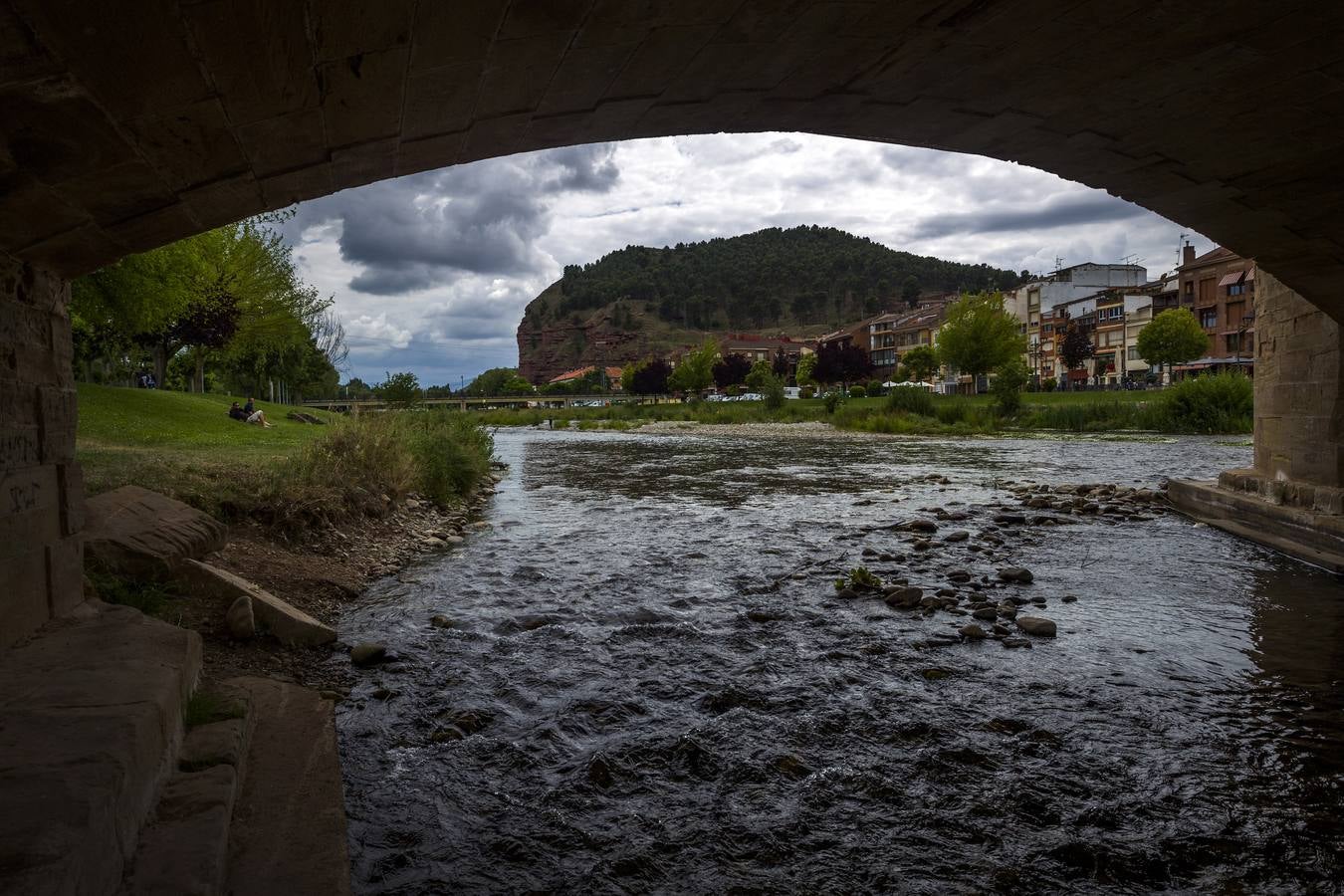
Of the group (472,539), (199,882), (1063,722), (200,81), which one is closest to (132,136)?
(200,81)

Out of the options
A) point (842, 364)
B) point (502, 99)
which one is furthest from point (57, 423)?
point (842, 364)

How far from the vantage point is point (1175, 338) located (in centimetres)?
5488

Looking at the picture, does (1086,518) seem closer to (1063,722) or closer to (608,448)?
(1063,722)

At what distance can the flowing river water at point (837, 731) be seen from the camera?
3.17 m

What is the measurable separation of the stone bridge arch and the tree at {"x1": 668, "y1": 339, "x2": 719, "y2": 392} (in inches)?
3282

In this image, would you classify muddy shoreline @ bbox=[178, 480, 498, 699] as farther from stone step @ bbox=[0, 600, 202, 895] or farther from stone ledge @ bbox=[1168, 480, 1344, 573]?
stone ledge @ bbox=[1168, 480, 1344, 573]

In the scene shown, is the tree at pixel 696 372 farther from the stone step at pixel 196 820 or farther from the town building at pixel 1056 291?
the stone step at pixel 196 820

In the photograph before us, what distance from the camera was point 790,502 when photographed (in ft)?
46.9

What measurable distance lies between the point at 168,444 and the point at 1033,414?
124 ft

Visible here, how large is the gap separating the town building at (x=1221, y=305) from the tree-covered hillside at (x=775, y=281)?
71417 mm

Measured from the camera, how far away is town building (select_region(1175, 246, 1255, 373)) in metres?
55.4

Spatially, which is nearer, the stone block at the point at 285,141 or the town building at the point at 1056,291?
the stone block at the point at 285,141

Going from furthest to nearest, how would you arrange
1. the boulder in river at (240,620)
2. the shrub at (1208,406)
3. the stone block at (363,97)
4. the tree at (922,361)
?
the tree at (922,361)
the shrub at (1208,406)
the boulder in river at (240,620)
the stone block at (363,97)

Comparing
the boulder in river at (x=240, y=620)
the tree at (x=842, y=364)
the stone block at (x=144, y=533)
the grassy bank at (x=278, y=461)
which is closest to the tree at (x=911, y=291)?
the tree at (x=842, y=364)
